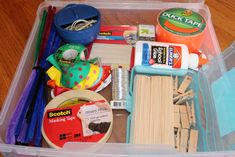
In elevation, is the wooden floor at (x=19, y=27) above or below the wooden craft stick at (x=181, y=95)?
above

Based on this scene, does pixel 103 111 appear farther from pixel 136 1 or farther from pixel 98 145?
pixel 136 1

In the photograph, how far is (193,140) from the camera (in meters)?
0.49

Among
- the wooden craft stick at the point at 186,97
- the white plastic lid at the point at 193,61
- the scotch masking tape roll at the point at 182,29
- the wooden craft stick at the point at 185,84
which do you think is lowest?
the wooden craft stick at the point at 186,97

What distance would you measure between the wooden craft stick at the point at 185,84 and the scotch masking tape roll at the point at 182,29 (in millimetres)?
69

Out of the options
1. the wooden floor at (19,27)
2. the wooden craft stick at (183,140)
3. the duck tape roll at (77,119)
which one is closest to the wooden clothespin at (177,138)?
the wooden craft stick at (183,140)

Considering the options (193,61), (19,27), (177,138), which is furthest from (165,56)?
(19,27)

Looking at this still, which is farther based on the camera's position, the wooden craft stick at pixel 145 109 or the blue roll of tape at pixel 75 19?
the blue roll of tape at pixel 75 19

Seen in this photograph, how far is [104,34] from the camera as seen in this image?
66 centimetres

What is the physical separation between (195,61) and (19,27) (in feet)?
1.40

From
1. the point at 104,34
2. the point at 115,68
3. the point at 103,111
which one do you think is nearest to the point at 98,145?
the point at 103,111

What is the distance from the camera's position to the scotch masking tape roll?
1.91ft

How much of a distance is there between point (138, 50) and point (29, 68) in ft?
0.77

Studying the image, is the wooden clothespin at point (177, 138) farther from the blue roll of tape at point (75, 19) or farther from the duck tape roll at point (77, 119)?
the blue roll of tape at point (75, 19)

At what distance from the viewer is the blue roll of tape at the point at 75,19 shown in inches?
23.3
